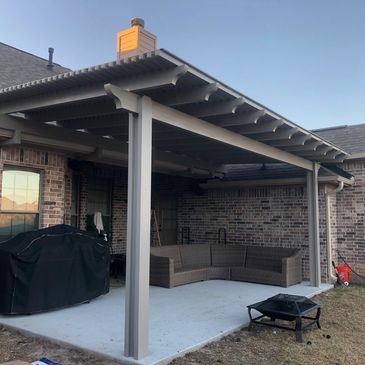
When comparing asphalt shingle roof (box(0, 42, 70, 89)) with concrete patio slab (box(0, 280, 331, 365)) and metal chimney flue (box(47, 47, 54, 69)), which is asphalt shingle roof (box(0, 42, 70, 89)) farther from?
concrete patio slab (box(0, 280, 331, 365))

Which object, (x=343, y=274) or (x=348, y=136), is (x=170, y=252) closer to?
(x=343, y=274)

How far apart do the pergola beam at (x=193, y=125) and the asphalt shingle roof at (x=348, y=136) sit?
3186 mm

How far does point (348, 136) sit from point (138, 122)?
8688 millimetres

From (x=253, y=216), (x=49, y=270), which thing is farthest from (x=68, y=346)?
(x=253, y=216)

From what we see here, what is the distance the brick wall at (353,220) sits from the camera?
10.2 metres

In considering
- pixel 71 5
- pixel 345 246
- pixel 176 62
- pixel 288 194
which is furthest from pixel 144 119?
pixel 71 5

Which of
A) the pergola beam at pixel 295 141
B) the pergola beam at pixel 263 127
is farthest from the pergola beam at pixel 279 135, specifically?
the pergola beam at pixel 263 127

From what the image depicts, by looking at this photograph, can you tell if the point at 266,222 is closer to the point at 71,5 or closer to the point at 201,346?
the point at 201,346

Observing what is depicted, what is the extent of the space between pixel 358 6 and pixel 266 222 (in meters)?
6.72

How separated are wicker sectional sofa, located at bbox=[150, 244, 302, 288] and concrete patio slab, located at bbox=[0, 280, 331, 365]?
0.49 metres

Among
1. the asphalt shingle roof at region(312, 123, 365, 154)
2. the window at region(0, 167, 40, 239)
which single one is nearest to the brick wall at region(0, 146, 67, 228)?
the window at region(0, 167, 40, 239)

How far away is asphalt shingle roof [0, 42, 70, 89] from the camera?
7.58m

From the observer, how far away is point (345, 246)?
34.0ft

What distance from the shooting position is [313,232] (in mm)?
9289
